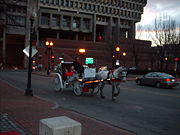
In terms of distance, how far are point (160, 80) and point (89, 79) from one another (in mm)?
10478

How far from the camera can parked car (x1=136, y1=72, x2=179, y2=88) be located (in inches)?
768

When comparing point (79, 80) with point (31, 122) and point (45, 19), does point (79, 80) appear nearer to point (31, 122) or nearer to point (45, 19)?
point (31, 122)

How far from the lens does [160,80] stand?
65.3 ft

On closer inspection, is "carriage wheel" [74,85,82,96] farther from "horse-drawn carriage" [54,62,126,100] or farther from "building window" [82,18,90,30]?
"building window" [82,18,90,30]

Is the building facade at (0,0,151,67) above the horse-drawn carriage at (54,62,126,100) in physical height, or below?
above

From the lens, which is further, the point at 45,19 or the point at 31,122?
the point at 45,19

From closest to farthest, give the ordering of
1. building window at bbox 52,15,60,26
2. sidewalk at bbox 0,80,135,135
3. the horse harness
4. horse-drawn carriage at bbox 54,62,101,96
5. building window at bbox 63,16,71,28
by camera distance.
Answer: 1. sidewalk at bbox 0,80,135,135
2. the horse harness
3. horse-drawn carriage at bbox 54,62,101,96
4. building window at bbox 52,15,60,26
5. building window at bbox 63,16,71,28

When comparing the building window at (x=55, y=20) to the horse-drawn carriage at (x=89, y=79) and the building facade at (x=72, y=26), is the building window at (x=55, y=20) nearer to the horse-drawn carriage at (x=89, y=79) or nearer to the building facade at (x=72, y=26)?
the building facade at (x=72, y=26)

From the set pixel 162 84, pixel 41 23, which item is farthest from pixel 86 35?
pixel 162 84

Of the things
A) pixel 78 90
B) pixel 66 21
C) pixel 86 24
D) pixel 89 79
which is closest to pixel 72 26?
pixel 66 21

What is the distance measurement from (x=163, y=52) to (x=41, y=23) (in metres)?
47.4

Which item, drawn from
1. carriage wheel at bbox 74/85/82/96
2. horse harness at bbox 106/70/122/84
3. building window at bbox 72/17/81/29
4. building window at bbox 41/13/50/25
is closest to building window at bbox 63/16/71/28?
building window at bbox 72/17/81/29

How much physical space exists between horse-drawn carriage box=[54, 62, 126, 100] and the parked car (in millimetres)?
9345

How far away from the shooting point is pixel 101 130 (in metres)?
5.81
